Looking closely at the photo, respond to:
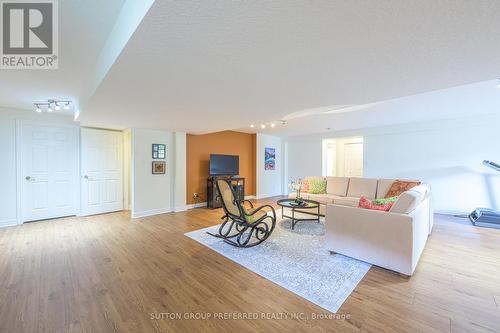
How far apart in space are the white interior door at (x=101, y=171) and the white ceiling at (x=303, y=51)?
9.48ft

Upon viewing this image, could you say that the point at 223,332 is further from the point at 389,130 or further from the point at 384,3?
the point at 389,130

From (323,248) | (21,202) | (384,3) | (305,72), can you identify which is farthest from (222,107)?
(21,202)

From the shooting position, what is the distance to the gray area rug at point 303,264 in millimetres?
2019

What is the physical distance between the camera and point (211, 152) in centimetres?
625

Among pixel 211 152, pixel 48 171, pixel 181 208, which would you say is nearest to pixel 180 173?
pixel 181 208

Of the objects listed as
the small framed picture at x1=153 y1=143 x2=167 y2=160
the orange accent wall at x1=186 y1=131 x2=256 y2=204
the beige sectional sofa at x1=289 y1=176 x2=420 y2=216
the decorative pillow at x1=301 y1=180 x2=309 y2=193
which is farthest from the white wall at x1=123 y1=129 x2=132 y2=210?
the decorative pillow at x1=301 y1=180 x2=309 y2=193

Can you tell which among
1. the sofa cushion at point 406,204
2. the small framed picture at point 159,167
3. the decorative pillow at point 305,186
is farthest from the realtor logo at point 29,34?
the decorative pillow at point 305,186

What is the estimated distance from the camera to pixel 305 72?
6.10 ft

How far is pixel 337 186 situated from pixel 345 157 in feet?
11.2

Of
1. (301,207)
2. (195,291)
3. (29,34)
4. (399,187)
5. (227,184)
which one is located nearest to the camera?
(29,34)

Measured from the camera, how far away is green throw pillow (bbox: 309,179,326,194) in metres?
5.43

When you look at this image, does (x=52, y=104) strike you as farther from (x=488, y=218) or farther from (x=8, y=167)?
(x=488, y=218)

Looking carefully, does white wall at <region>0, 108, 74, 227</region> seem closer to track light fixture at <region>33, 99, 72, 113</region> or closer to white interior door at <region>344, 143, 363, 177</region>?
track light fixture at <region>33, 99, 72, 113</region>

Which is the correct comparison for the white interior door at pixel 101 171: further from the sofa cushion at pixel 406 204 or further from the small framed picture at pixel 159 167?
the sofa cushion at pixel 406 204
